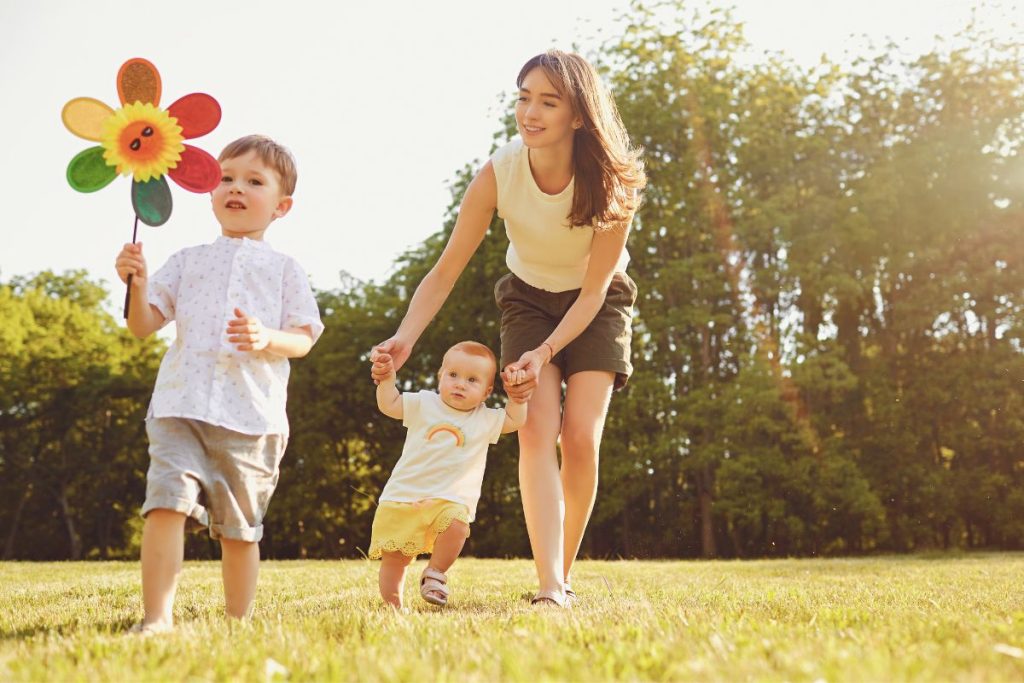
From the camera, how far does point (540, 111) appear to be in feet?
13.6

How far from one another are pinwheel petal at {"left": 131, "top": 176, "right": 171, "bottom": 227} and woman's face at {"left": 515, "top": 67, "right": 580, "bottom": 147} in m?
1.46

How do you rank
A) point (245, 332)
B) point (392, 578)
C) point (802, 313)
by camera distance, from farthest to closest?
1. point (802, 313)
2. point (392, 578)
3. point (245, 332)

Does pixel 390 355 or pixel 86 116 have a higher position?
pixel 86 116

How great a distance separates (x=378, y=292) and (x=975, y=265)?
13.8 meters

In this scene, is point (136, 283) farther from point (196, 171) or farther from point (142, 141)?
point (142, 141)

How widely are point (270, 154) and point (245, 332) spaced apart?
84cm

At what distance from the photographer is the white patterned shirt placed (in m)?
3.32

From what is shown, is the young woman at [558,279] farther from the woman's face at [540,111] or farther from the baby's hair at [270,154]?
the baby's hair at [270,154]

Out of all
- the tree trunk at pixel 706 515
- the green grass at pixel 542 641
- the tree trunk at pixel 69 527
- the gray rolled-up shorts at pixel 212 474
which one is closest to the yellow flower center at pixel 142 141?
the gray rolled-up shorts at pixel 212 474

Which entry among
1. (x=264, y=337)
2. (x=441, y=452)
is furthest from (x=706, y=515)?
(x=264, y=337)

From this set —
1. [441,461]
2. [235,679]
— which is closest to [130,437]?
[441,461]

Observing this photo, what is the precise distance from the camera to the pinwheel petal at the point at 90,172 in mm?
3658

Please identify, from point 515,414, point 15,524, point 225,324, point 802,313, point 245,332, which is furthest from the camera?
point 15,524

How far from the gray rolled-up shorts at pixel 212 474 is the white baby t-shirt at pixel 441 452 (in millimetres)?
837
